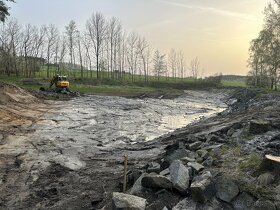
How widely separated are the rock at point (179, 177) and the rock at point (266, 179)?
165cm

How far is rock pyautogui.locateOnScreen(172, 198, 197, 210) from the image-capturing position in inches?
324

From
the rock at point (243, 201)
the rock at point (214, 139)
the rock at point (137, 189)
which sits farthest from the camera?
the rock at point (214, 139)

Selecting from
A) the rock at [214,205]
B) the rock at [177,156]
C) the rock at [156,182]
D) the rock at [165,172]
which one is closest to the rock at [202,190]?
the rock at [214,205]

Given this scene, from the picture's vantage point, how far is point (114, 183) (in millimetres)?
11156

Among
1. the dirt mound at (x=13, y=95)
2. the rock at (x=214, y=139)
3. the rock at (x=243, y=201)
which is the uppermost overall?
the dirt mound at (x=13, y=95)

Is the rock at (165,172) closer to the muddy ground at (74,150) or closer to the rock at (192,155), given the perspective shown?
the muddy ground at (74,150)

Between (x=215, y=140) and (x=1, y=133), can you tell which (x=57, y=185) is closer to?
(x=215, y=140)

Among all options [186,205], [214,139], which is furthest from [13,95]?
[186,205]

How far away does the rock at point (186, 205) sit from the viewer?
27.0ft

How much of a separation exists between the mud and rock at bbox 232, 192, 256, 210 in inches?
132

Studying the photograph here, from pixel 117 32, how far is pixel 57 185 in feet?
268

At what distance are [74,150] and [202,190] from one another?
871cm

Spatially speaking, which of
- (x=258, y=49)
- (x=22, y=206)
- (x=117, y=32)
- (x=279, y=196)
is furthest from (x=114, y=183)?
(x=117, y=32)

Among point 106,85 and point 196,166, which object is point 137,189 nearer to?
point 196,166
